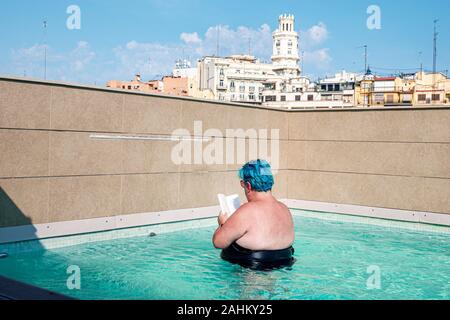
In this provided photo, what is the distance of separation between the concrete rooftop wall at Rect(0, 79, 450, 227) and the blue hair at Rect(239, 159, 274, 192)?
8.92ft

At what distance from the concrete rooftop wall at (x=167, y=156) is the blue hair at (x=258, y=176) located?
2718mm

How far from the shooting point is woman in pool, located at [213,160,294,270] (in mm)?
4707

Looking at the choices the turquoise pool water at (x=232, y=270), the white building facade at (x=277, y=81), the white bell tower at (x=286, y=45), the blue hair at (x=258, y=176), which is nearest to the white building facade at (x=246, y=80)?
the white building facade at (x=277, y=81)

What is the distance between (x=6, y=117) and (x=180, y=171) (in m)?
2.87

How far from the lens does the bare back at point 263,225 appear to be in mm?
4695

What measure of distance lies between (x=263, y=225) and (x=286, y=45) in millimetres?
138687

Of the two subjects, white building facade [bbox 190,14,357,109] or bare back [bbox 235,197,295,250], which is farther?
white building facade [bbox 190,14,357,109]

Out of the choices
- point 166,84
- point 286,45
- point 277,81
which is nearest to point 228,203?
point 166,84

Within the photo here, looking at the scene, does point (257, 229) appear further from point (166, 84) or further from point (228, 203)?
point (166, 84)

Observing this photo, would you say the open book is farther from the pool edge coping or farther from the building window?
the building window

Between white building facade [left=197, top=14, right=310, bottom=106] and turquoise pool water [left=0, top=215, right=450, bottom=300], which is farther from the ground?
white building facade [left=197, top=14, right=310, bottom=106]

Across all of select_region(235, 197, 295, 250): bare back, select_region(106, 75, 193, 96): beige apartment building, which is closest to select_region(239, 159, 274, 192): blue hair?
select_region(235, 197, 295, 250): bare back

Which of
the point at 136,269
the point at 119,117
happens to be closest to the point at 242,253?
the point at 136,269

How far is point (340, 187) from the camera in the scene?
9445mm
